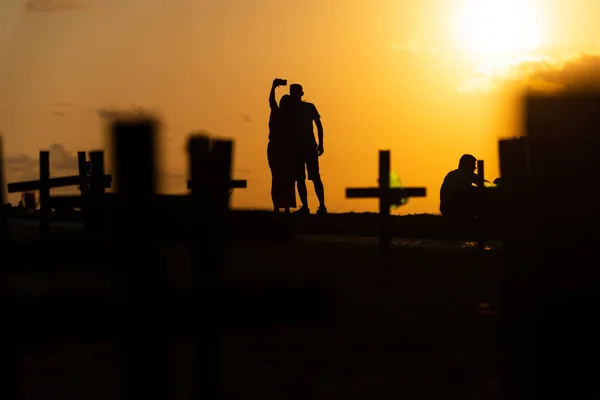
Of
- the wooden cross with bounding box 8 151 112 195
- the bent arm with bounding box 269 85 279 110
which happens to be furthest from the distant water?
the wooden cross with bounding box 8 151 112 195

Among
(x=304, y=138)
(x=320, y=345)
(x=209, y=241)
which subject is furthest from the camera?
(x=304, y=138)

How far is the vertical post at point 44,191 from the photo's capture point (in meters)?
22.6

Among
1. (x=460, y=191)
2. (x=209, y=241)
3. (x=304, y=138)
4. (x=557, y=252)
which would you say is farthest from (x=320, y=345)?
(x=304, y=138)

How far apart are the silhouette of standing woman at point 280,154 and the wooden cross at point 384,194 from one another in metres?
6.75

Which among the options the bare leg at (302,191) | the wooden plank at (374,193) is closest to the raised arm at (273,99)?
the bare leg at (302,191)

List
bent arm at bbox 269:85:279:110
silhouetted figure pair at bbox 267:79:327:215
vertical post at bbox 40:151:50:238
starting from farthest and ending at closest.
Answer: bent arm at bbox 269:85:279:110
silhouetted figure pair at bbox 267:79:327:215
vertical post at bbox 40:151:50:238

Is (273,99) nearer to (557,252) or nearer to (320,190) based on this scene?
(320,190)

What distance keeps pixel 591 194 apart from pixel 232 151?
6.51 ft

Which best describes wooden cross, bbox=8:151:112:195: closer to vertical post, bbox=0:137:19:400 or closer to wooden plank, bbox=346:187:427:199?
wooden plank, bbox=346:187:427:199

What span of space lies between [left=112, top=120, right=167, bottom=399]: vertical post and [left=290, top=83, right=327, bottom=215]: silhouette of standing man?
18258 mm

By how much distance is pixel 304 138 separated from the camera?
2350 centimetres

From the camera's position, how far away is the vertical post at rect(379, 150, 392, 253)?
1653 cm

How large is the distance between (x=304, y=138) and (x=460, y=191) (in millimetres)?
6661

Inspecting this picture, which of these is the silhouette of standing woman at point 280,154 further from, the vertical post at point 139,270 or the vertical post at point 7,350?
the vertical post at point 139,270
